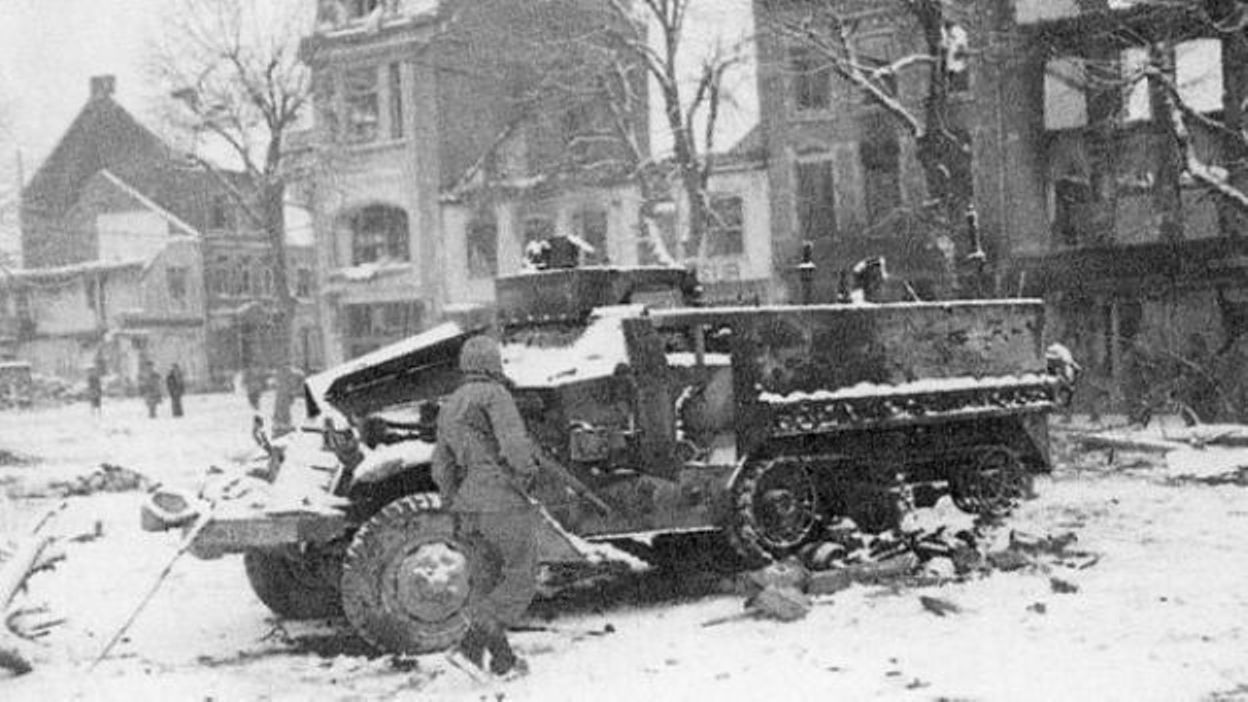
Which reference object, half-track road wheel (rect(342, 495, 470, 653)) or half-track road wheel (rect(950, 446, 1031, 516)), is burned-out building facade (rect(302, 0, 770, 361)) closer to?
half-track road wheel (rect(950, 446, 1031, 516))

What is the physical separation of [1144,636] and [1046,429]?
3996 mm

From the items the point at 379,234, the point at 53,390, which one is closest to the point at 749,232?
the point at 379,234

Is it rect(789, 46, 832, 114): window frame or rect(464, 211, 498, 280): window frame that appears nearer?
rect(789, 46, 832, 114): window frame

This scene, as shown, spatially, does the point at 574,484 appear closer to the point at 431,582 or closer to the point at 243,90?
the point at 431,582

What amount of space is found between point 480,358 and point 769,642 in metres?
2.33

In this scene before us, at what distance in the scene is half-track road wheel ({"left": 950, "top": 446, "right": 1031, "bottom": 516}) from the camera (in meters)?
11.0

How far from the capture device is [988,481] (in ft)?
36.1

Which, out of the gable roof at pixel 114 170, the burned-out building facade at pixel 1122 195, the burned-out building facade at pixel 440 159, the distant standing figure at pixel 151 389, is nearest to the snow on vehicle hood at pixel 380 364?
the burned-out building facade at pixel 1122 195

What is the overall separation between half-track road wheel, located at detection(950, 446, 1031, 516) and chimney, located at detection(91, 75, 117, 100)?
162 feet

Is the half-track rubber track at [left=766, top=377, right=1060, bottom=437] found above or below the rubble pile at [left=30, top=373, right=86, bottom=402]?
above

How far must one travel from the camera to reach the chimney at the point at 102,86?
5362 cm

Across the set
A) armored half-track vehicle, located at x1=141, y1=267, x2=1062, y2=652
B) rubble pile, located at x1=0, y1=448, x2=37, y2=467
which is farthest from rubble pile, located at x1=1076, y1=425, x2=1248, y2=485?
rubble pile, located at x1=0, y1=448, x2=37, y2=467

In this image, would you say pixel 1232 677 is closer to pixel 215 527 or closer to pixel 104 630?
pixel 215 527

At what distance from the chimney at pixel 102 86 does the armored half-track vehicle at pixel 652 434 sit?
158ft
